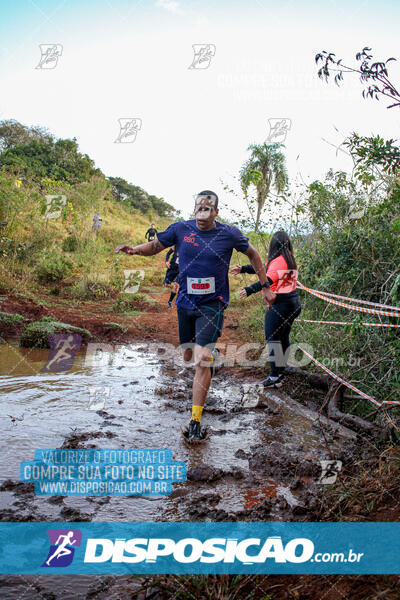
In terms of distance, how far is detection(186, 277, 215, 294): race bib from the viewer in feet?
12.3

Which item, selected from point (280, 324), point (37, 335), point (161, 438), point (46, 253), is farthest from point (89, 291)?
point (161, 438)

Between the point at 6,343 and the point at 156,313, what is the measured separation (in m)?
4.70

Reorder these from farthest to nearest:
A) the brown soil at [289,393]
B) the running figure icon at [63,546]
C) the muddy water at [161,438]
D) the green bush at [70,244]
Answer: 1. the green bush at [70,244]
2. the muddy water at [161,438]
3. the running figure icon at [63,546]
4. the brown soil at [289,393]

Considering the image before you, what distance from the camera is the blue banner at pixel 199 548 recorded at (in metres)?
1.91

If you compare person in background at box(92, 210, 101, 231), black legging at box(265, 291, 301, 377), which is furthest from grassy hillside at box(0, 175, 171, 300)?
black legging at box(265, 291, 301, 377)

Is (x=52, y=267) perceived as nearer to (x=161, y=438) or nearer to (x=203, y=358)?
(x=203, y=358)

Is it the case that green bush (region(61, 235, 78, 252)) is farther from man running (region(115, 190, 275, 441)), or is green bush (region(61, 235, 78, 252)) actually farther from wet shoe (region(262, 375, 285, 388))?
man running (region(115, 190, 275, 441))

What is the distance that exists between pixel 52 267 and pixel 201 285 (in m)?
9.12

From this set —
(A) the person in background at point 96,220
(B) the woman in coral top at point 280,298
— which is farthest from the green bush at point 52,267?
(B) the woman in coral top at point 280,298

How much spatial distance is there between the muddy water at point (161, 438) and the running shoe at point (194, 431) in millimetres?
95

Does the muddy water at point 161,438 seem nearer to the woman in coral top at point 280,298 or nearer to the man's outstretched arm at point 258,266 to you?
the woman in coral top at point 280,298

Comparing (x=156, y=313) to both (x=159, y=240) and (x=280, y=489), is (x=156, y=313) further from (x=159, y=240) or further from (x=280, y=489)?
(x=280, y=489)

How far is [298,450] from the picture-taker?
11.1 ft

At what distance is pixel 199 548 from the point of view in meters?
2.07
